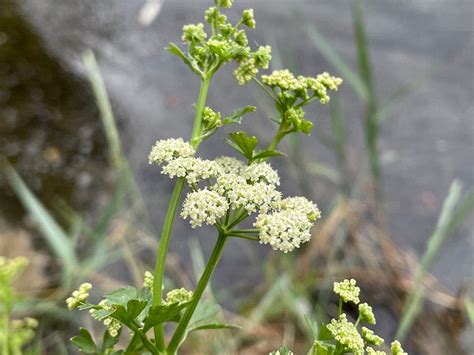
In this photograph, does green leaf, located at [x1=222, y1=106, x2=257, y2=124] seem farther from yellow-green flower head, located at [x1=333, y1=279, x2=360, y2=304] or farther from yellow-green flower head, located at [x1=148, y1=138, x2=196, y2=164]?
yellow-green flower head, located at [x1=333, y1=279, x2=360, y2=304]

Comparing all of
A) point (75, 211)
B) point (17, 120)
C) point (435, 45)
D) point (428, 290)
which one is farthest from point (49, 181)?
point (435, 45)

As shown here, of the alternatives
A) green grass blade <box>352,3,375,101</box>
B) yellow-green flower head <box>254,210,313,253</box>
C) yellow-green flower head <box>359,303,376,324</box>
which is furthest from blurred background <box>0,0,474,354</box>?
yellow-green flower head <box>254,210,313,253</box>

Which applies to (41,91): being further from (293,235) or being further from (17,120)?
(293,235)

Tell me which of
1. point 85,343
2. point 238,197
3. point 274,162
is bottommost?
point 85,343

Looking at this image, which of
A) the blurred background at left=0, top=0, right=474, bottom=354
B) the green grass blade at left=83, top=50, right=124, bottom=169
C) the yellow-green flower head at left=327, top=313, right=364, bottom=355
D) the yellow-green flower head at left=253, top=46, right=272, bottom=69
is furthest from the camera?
the blurred background at left=0, top=0, right=474, bottom=354

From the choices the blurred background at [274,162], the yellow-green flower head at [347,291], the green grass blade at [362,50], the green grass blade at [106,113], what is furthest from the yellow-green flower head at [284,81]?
the green grass blade at [106,113]

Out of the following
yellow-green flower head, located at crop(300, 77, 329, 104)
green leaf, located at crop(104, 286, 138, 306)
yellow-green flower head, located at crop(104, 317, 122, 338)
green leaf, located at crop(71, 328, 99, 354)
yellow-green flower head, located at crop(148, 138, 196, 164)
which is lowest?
green leaf, located at crop(71, 328, 99, 354)

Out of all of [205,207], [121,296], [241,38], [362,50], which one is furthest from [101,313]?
[362,50]

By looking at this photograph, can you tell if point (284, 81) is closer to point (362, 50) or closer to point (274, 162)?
point (362, 50)
